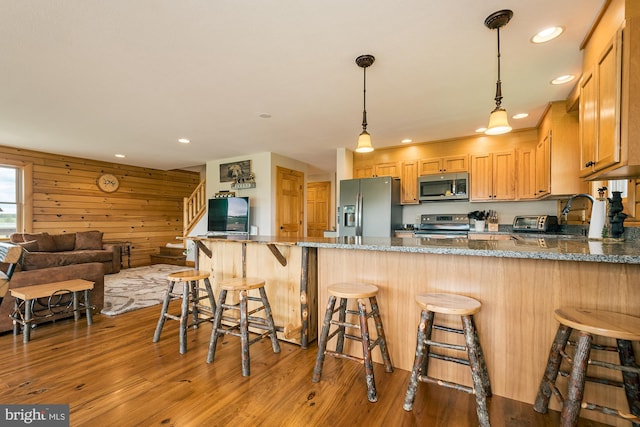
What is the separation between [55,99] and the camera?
3.04m

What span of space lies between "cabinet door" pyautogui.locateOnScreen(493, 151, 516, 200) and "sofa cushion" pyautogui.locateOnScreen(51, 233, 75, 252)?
24.8 feet

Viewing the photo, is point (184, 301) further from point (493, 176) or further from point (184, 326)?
point (493, 176)

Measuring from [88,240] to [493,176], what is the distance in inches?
289

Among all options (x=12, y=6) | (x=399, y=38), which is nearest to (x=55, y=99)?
(x=12, y=6)

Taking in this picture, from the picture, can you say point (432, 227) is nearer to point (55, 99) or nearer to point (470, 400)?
point (470, 400)

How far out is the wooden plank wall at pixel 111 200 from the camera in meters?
5.58

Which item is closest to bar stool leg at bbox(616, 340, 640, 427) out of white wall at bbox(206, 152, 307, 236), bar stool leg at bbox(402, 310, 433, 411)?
bar stool leg at bbox(402, 310, 433, 411)

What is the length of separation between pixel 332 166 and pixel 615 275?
5768mm

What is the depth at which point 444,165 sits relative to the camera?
463 centimetres

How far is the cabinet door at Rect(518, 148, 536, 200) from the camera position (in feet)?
13.0

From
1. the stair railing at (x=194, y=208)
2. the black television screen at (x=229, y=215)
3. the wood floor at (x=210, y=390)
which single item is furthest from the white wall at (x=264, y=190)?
the wood floor at (x=210, y=390)

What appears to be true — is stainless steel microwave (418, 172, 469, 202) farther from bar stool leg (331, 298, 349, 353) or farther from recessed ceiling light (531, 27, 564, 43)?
bar stool leg (331, 298, 349, 353)

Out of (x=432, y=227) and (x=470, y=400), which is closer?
(x=470, y=400)

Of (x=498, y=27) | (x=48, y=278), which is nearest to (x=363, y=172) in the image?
(x=498, y=27)
